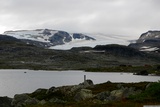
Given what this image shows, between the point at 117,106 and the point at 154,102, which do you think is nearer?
the point at 117,106

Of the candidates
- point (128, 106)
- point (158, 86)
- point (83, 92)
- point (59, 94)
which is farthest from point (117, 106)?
point (59, 94)

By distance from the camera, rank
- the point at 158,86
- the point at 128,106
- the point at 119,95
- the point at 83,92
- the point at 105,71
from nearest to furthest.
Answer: the point at 128,106 → the point at 158,86 → the point at 119,95 → the point at 83,92 → the point at 105,71

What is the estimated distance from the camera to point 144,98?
39562 millimetres

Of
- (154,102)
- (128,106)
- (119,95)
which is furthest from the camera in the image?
(119,95)

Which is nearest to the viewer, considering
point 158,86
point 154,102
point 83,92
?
point 154,102

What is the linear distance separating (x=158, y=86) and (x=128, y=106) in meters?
9.13

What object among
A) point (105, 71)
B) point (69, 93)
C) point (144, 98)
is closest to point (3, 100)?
point (144, 98)

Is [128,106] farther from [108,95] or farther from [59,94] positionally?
[59,94]

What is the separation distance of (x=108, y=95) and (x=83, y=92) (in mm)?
4350

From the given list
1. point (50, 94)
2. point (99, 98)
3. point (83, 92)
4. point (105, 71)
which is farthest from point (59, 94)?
point (105, 71)

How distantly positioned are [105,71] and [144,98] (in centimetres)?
15579

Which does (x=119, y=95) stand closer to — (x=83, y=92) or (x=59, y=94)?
(x=83, y=92)

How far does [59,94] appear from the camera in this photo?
5484cm

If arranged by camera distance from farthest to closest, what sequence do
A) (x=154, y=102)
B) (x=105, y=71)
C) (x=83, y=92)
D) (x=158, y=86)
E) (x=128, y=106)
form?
(x=105, y=71), (x=83, y=92), (x=158, y=86), (x=154, y=102), (x=128, y=106)
